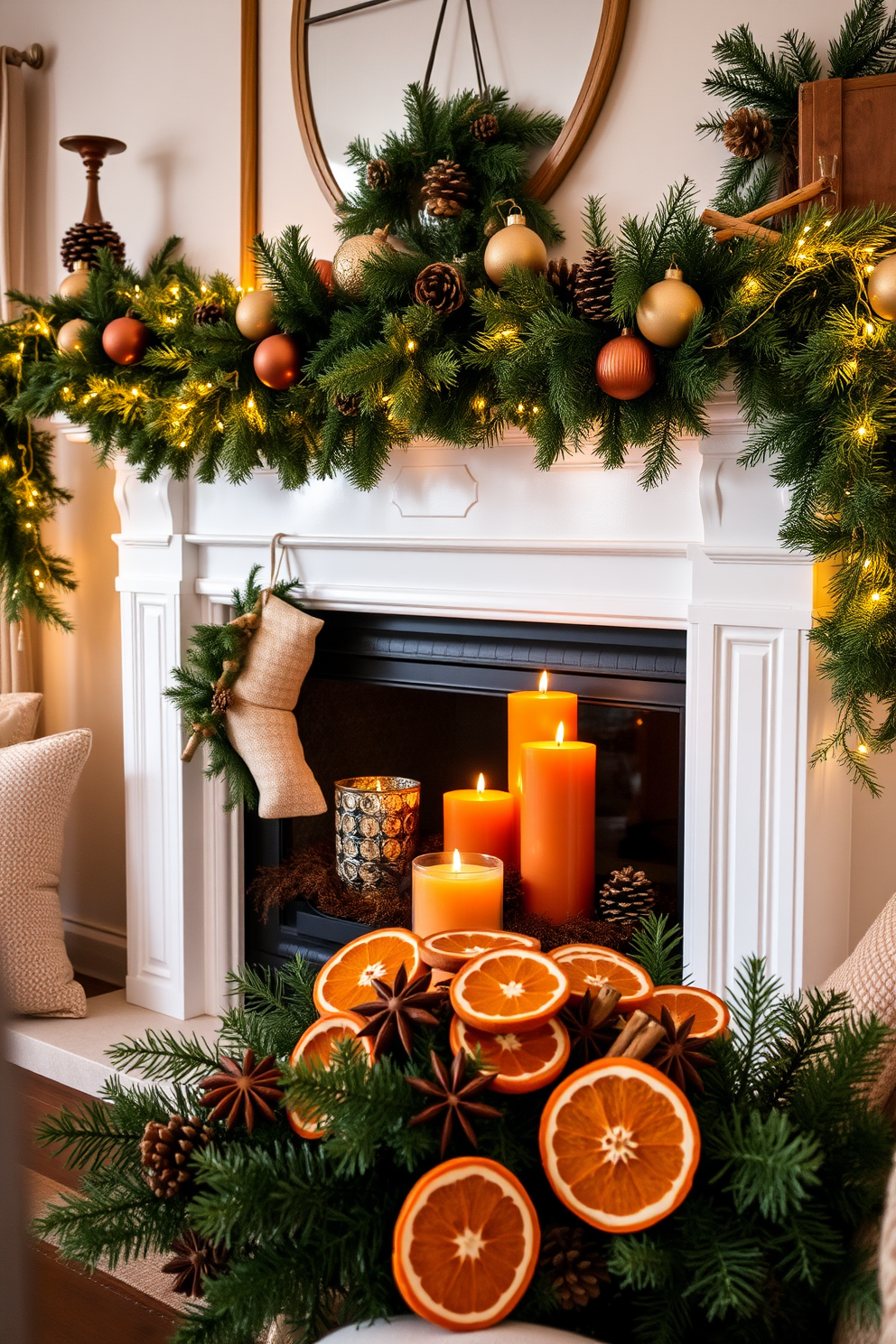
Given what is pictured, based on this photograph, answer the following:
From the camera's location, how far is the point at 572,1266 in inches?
24.0

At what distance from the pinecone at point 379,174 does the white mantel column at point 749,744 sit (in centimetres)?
75

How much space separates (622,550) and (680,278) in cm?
41

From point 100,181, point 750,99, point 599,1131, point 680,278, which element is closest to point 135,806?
point 100,181

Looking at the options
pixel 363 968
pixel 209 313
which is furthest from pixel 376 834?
pixel 363 968

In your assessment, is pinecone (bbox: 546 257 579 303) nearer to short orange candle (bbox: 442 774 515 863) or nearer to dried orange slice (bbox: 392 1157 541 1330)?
short orange candle (bbox: 442 774 515 863)

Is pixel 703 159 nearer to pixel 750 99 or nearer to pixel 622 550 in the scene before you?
pixel 750 99

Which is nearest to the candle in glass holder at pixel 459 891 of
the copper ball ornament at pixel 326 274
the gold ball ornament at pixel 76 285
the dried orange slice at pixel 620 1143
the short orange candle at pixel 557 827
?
the short orange candle at pixel 557 827

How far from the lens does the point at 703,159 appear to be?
1.60 meters

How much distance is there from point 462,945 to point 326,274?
4.19 feet

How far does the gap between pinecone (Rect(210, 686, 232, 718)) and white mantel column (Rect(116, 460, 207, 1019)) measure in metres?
0.30

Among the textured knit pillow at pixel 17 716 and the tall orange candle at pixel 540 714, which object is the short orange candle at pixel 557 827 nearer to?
the tall orange candle at pixel 540 714

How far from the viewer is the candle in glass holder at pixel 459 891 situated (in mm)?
1340

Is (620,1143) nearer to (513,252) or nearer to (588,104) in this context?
(513,252)

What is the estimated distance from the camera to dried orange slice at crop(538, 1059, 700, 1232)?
0.60 m
